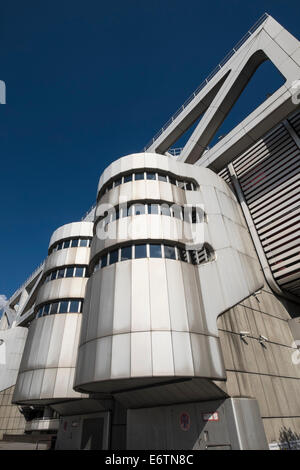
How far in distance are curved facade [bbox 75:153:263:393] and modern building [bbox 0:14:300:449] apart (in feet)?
0.27

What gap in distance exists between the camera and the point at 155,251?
1548 centimetres

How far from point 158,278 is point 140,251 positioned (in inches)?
89.2

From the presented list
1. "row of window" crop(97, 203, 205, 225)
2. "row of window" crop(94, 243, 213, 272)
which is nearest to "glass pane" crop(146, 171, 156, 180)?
"row of window" crop(97, 203, 205, 225)

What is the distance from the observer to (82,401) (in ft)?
64.6

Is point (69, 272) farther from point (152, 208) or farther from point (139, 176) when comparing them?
point (152, 208)

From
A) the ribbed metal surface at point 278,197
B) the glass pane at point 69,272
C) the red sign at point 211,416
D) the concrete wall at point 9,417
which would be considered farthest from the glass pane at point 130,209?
the concrete wall at point 9,417

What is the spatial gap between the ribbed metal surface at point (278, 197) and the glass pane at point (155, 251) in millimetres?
10874

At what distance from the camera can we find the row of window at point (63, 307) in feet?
77.5

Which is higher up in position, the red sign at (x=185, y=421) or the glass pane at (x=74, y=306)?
the glass pane at (x=74, y=306)

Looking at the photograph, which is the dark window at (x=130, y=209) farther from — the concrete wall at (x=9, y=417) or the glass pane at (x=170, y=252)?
the concrete wall at (x=9, y=417)

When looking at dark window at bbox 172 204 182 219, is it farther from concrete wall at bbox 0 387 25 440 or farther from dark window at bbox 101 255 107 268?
concrete wall at bbox 0 387 25 440

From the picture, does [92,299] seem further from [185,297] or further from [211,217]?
[211,217]

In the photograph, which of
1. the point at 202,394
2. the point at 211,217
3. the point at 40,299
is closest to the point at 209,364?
the point at 202,394

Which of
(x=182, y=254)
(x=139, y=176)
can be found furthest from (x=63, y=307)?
(x=139, y=176)
